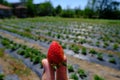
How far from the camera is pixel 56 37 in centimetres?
1694

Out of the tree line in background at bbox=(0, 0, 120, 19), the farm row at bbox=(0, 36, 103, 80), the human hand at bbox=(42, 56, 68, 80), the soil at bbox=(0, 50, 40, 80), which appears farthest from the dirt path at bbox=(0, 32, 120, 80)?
the tree line in background at bbox=(0, 0, 120, 19)

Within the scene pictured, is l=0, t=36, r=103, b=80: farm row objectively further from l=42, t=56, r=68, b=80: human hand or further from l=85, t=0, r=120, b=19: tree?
l=85, t=0, r=120, b=19: tree

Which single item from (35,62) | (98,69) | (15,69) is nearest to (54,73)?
(15,69)

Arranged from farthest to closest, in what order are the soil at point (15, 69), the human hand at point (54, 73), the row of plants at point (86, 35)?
the row of plants at point (86, 35) < the soil at point (15, 69) < the human hand at point (54, 73)

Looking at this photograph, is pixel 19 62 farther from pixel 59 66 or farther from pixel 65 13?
pixel 65 13

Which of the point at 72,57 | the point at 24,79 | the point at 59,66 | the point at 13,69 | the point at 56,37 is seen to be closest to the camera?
the point at 59,66

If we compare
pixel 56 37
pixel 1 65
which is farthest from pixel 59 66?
pixel 56 37

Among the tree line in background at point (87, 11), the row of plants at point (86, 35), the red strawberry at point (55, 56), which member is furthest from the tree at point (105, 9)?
the red strawberry at point (55, 56)

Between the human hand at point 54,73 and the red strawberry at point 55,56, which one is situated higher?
the red strawberry at point 55,56

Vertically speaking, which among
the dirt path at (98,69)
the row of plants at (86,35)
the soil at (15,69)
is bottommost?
the row of plants at (86,35)

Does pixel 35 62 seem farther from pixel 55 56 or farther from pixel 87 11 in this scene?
pixel 87 11

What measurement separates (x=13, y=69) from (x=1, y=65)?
0.79 meters

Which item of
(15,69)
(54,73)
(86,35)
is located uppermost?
(54,73)

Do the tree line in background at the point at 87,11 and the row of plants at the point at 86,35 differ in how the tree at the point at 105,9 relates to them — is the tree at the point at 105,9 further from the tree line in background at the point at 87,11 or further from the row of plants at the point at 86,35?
the row of plants at the point at 86,35
